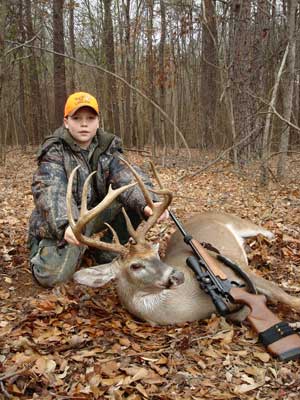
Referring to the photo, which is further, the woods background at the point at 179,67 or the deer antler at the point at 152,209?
the woods background at the point at 179,67

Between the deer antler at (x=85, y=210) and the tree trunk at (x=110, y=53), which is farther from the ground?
the tree trunk at (x=110, y=53)

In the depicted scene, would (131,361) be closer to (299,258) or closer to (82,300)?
(82,300)

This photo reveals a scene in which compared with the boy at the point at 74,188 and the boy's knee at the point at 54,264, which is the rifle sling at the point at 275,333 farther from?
the boy's knee at the point at 54,264

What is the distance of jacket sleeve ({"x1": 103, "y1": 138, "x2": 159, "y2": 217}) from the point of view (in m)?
4.37

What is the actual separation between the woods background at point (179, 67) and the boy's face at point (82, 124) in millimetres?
3110

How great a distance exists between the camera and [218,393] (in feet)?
8.44

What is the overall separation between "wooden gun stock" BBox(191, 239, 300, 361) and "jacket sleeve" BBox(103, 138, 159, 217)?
3.68ft

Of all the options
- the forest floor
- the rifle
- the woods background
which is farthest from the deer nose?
the woods background

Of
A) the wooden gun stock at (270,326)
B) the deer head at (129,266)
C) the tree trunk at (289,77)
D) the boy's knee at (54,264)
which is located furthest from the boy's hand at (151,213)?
the tree trunk at (289,77)

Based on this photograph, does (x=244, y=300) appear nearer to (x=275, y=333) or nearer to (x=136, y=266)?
(x=275, y=333)

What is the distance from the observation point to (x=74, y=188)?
172 inches

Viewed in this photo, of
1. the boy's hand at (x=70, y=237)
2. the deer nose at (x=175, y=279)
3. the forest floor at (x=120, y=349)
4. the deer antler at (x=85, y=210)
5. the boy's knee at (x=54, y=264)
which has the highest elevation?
the deer antler at (x=85, y=210)

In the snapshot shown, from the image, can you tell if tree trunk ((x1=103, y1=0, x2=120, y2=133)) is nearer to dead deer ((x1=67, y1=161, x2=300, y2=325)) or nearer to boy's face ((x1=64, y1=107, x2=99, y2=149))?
boy's face ((x1=64, y1=107, x2=99, y2=149))

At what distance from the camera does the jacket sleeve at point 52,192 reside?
3820 millimetres
